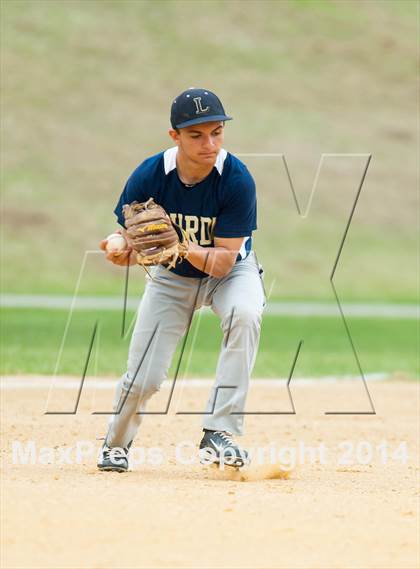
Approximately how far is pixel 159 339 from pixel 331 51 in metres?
61.2

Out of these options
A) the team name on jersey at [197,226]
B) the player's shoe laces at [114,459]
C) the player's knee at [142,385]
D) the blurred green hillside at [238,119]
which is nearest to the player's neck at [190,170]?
the team name on jersey at [197,226]

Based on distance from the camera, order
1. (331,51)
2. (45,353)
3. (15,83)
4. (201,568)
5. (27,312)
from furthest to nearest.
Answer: (331,51), (15,83), (27,312), (45,353), (201,568)

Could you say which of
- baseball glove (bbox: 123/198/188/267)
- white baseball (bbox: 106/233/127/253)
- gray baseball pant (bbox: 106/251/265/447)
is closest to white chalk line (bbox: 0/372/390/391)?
gray baseball pant (bbox: 106/251/265/447)

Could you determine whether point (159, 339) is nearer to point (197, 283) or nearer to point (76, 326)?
point (197, 283)

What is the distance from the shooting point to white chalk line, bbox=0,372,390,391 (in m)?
10.8

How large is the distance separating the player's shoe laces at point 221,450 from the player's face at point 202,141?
4.49 feet

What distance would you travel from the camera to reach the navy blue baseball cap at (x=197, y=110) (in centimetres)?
566

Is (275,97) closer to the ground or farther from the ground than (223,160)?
farther from the ground

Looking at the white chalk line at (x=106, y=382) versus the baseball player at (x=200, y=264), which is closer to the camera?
the baseball player at (x=200, y=264)

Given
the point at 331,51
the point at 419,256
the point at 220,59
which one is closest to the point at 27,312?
the point at 419,256

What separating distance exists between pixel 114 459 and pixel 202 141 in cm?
172

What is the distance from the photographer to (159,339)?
6023 mm

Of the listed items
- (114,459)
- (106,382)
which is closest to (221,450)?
(114,459)
